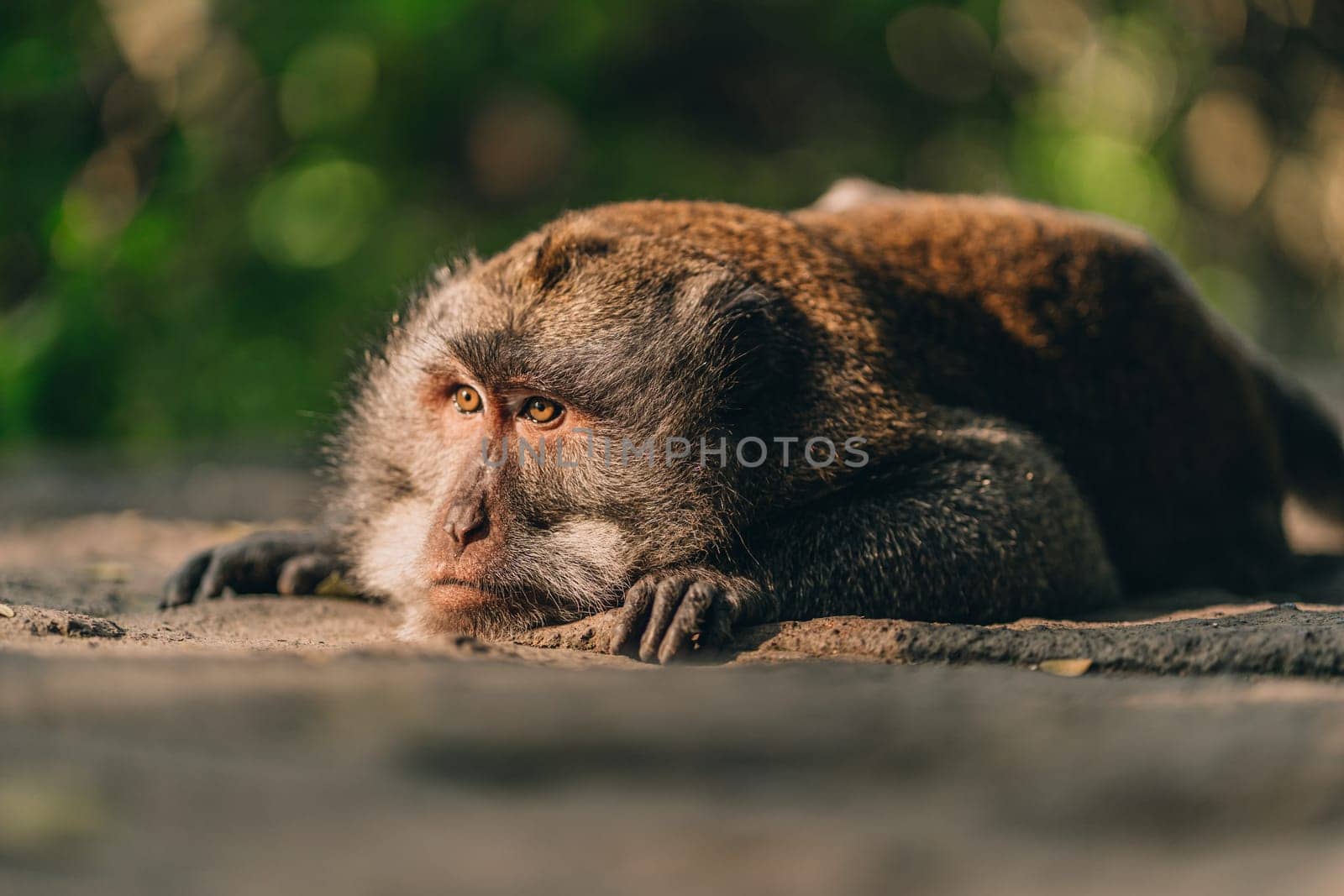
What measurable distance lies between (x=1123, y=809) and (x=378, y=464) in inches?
134

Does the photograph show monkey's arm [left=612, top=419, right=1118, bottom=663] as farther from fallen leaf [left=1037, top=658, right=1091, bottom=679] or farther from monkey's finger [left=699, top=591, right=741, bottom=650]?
fallen leaf [left=1037, top=658, right=1091, bottom=679]

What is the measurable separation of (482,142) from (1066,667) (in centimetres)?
1060

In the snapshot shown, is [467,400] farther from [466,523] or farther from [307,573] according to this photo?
[307,573]

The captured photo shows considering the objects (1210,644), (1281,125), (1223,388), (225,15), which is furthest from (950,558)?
(1281,125)

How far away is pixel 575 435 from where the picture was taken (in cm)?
430

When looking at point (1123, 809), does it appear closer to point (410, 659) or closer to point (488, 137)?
point (410, 659)

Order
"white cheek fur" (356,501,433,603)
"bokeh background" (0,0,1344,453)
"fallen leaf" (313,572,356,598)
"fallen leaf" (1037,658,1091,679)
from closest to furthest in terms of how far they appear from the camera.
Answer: "fallen leaf" (1037,658,1091,679) < "white cheek fur" (356,501,433,603) < "fallen leaf" (313,572,356,598) < "bokeh background" (0,0,1344,453)

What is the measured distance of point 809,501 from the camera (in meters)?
4.43

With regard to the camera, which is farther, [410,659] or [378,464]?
[378,464]

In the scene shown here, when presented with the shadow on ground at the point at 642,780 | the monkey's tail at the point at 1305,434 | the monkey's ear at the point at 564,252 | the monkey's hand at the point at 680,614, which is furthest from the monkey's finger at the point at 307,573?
the monkey's tail at the point at 1305,434

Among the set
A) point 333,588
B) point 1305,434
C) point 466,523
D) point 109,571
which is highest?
point 1305,434

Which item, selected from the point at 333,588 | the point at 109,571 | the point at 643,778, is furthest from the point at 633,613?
the point at 109,571

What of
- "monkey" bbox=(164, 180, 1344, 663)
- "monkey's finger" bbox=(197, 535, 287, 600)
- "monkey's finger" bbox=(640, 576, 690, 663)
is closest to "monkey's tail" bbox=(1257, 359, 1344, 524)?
"monkey" bbox=(164, 180, 1344, 663)

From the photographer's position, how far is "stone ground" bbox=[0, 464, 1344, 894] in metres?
1.81
